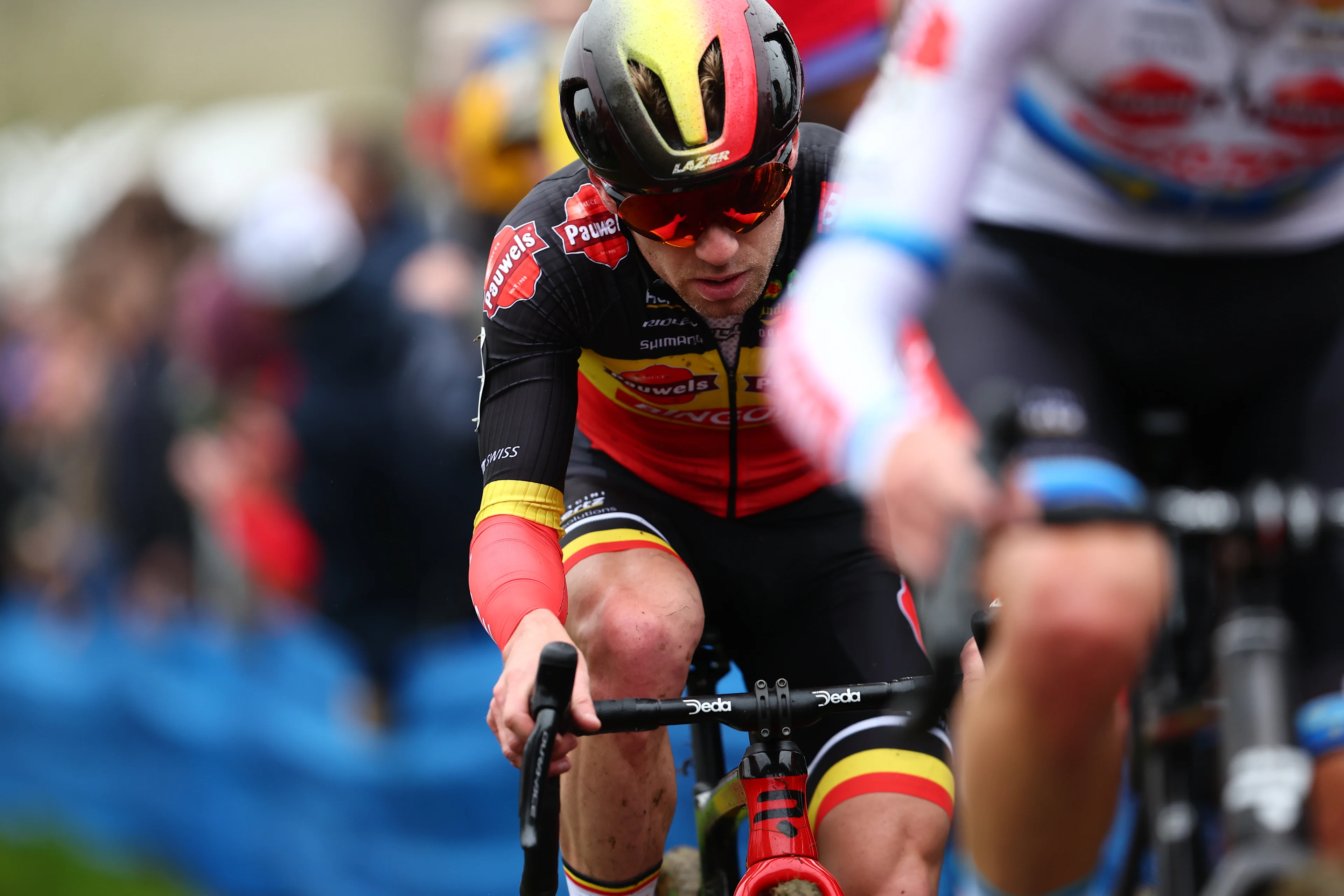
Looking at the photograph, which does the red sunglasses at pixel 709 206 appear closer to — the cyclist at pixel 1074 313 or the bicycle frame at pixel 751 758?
the cyclist at pixel 1074 313

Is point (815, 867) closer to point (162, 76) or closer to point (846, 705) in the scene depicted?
point (846, 705)

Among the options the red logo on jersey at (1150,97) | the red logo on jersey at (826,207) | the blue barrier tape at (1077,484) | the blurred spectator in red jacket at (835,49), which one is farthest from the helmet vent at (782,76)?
the blurred spectator in red jacket at (835,49)

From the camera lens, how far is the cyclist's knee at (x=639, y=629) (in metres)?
3.21

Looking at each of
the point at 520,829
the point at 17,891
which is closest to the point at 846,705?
the point at 520,829

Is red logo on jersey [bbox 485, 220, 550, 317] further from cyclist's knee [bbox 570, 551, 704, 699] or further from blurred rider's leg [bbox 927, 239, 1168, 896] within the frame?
blurred rider's leg [bbox 927, 239, 1168, 896]

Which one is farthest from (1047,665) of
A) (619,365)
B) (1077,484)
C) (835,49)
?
(835,49)

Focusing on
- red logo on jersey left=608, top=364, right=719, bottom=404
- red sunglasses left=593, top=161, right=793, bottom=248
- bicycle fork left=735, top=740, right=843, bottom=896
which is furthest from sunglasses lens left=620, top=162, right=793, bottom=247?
bicycle fork left=735, top=740, right=843, bottom=896

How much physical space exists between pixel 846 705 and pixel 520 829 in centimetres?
65

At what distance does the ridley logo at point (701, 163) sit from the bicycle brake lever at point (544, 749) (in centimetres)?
91

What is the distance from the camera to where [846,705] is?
2.97 meters

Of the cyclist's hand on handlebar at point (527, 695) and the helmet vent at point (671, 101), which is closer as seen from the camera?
the cyclist's hand on handlebar at point (527, 695)

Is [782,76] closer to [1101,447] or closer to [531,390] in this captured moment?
[531,390]

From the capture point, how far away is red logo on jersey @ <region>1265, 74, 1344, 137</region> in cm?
246

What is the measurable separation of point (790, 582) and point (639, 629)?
53cm
